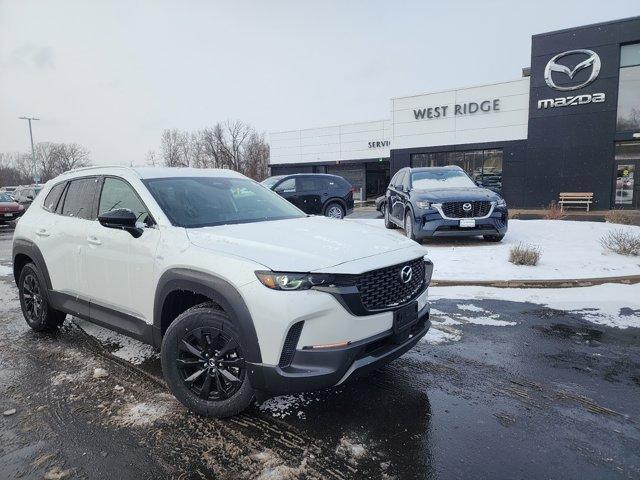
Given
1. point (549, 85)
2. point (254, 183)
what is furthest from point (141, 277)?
point (549, 85)

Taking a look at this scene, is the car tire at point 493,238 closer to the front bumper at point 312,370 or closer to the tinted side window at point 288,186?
the tinted side window at point 288,186

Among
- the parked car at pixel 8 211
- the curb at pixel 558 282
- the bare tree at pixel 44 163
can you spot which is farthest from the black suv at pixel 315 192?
the bare tree at pixel 44 163

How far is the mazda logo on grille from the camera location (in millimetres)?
3061

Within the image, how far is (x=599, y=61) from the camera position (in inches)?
818

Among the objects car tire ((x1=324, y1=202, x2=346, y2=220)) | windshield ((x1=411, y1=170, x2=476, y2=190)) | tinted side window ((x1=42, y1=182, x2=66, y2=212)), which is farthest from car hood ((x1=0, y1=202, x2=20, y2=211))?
windshield ((x1=411, y1=170, x2=476, y2=190))

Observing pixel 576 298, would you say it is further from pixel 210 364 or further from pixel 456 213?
pixel 210 364

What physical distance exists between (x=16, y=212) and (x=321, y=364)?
23.1 m

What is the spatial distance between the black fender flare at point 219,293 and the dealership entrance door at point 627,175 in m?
24.2

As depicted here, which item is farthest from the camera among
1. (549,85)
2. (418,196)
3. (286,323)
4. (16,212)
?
(549,85)

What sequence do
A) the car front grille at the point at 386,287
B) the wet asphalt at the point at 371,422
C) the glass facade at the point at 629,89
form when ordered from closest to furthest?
1. the wet asphalt at the point at 371,422
2. the car front grille at the point at 386,287
3. the glass facade at the point at 629,89

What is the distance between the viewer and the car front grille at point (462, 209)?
9.16 m

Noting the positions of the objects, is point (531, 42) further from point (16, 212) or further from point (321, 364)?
point (16, 212)

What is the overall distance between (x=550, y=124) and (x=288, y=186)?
1594 centimetres

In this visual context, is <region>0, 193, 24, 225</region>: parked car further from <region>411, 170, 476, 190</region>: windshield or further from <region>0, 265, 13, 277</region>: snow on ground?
<region>411, 170, 476, 190</region>: windshield
